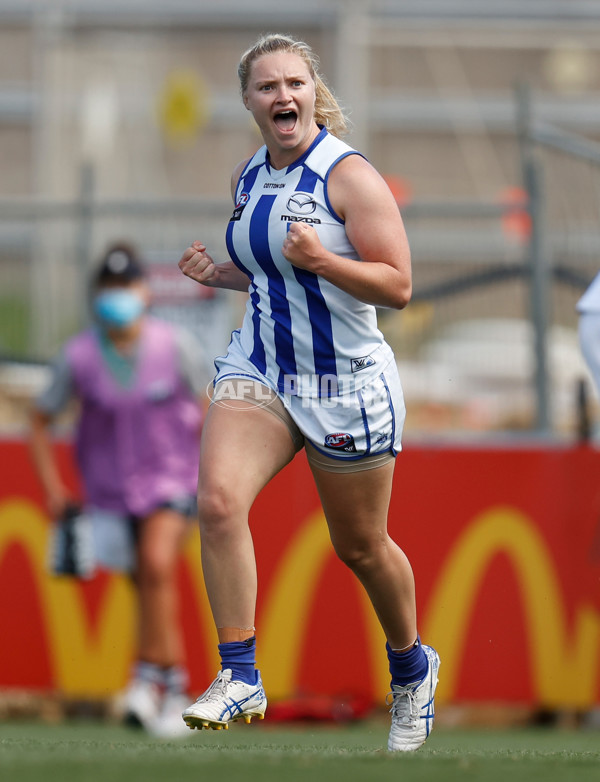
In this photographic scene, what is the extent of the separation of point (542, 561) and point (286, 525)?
1.49 meters

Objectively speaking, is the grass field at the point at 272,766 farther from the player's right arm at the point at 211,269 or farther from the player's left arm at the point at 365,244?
the player's right arm at the point at 211,269

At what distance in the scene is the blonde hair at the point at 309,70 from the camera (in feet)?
16.1

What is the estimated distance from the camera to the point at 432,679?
17.7ft

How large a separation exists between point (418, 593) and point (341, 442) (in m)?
3.80

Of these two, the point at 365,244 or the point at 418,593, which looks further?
the point at 418,593

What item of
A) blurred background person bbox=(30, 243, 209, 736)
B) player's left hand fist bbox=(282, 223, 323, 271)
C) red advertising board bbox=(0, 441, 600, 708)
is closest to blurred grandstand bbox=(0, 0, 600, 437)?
red advertising board bbox=(0, 441, 600, 708)

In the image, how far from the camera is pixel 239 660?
15.8 feet

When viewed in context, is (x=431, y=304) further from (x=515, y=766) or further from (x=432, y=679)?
(x=515, y=766)

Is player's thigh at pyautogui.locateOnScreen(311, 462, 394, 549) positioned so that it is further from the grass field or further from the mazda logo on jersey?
the mazda logo on jersey

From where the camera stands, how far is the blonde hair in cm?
491

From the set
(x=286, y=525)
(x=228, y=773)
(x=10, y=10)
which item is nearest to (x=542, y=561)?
(x=286, y=525)

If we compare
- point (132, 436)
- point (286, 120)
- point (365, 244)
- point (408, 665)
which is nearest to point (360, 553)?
point (408, 665)

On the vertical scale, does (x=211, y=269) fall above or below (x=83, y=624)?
above

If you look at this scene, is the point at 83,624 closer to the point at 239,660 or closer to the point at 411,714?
the point at 411,714
